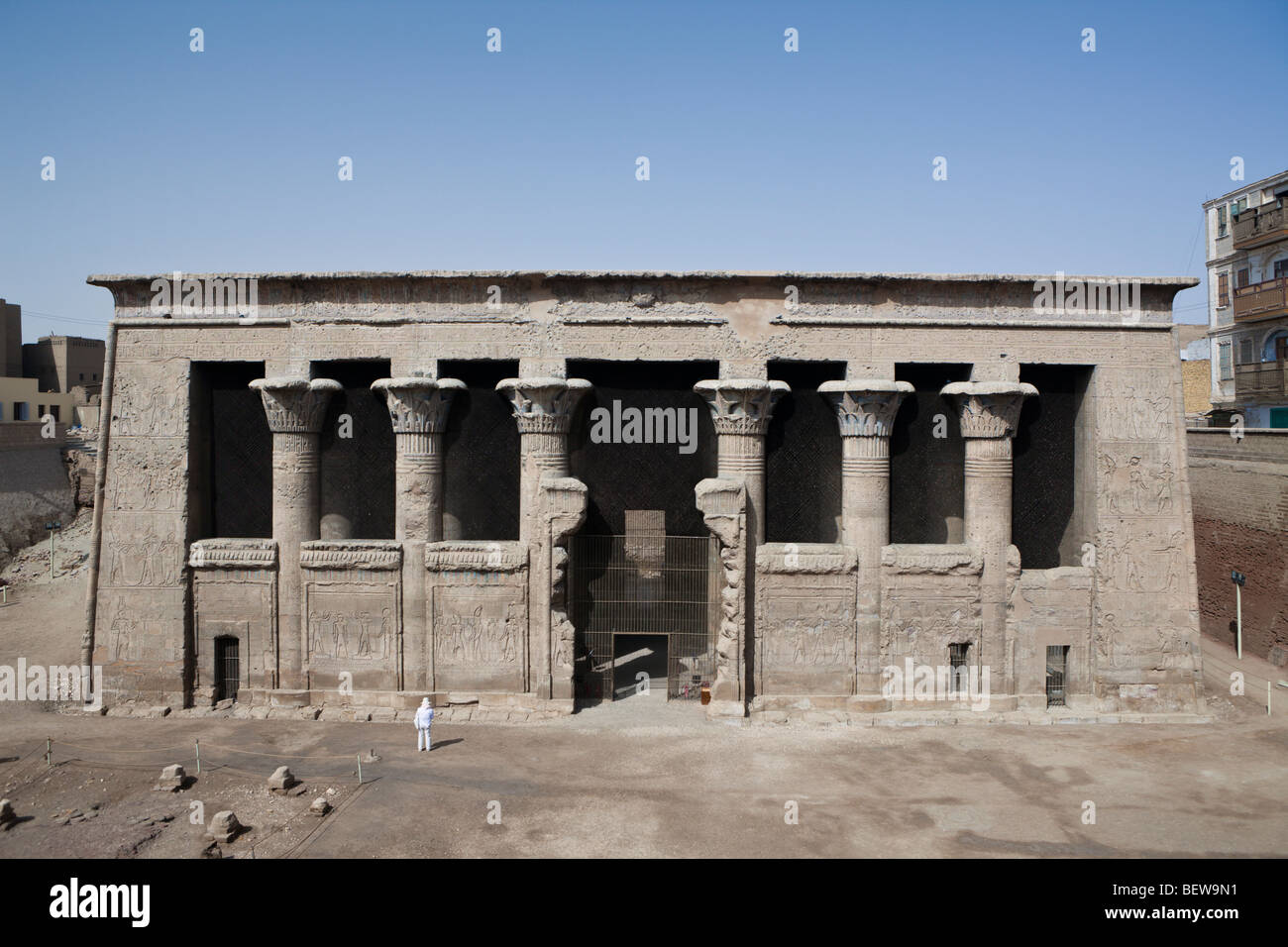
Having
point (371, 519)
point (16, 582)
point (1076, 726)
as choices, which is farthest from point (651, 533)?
point (16, 582)

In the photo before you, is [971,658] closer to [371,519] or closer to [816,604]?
[816,604]

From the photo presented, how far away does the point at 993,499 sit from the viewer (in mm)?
15812

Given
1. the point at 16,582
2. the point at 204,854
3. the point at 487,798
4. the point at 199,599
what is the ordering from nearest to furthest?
the point at 204,854, the point at 487,798, the point at 199,599, the point at 16,582

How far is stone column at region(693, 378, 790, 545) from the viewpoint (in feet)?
51.1

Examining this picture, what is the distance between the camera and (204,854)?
408 inches

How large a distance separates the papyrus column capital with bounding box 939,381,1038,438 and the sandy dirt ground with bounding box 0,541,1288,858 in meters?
5.47

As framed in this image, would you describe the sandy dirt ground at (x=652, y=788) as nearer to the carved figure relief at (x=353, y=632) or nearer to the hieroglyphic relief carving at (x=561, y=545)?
the hieroglyphic relief carving at (x=561, y=545)

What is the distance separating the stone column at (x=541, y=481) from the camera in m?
15.6

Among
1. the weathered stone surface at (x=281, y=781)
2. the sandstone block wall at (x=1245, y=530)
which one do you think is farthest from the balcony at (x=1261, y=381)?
the weathered stone surface at (x=281, y=781)

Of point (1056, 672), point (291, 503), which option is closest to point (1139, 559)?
point (1056, 672)

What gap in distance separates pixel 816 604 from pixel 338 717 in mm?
9174

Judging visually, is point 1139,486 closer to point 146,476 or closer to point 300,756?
point 300,756

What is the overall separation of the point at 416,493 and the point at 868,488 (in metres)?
8.58

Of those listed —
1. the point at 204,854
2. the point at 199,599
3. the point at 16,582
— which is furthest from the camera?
the point at 16,582
